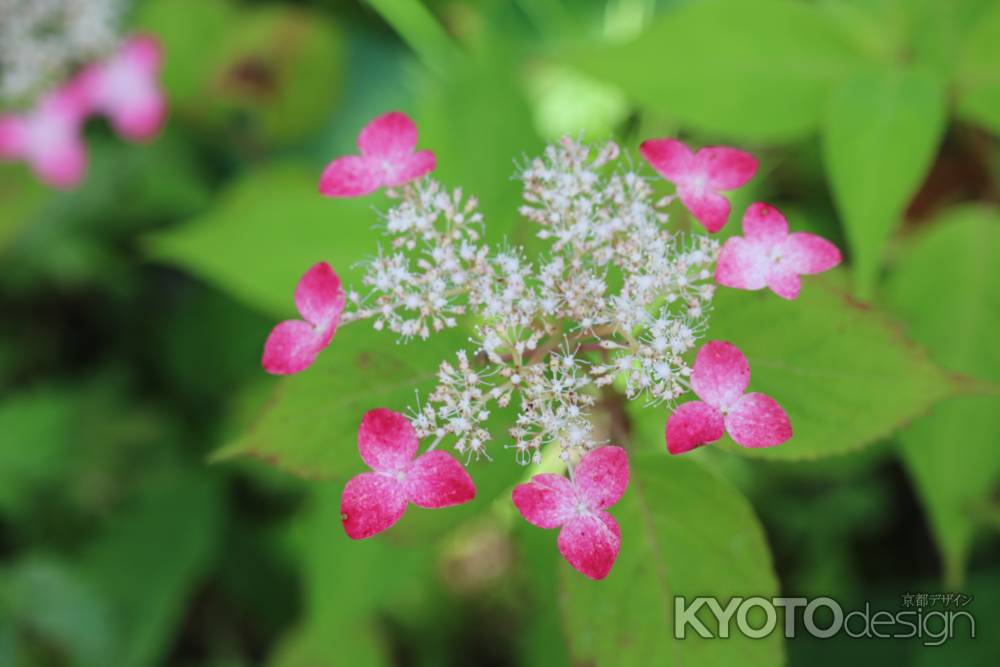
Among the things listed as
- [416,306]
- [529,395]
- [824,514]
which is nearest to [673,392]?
[529,395]

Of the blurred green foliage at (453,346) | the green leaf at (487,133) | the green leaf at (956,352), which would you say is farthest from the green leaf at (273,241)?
the green leaf at (956,352)

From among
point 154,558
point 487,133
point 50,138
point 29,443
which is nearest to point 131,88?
point 50,138

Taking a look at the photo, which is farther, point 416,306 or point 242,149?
point 242,149

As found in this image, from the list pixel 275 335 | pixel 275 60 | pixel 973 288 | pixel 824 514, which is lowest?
pixel 824 514

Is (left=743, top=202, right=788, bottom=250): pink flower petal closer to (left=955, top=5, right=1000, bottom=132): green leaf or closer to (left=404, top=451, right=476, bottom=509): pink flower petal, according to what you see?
(left=404, top=451, right=476, bottom=509): pink flower petal

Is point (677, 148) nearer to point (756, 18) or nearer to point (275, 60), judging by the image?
point (756, 18)

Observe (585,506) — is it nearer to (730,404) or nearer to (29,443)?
(730,404)
